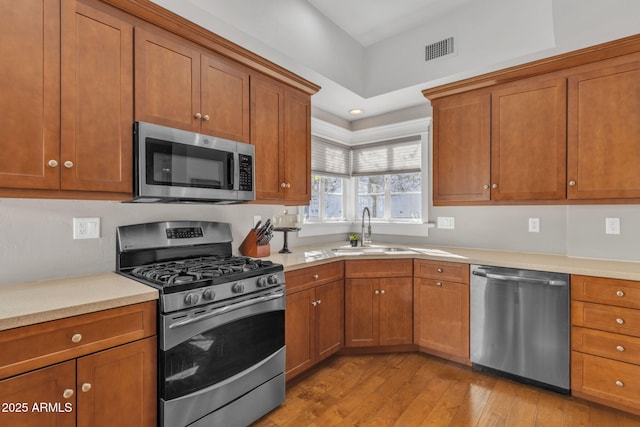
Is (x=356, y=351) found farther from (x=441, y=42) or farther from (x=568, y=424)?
(x=441, y=42)

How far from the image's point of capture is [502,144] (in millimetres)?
2734

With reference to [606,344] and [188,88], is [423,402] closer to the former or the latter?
[606,344]

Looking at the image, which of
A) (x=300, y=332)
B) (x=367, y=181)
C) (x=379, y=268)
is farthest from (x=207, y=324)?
(x=367, y=181)

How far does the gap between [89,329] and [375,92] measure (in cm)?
304

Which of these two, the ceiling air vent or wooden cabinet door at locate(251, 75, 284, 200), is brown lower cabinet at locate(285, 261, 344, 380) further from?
the ceiling air vent

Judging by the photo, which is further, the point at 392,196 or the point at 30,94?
the point at 392,196

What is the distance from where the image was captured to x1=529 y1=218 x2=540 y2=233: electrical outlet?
284 centimetres

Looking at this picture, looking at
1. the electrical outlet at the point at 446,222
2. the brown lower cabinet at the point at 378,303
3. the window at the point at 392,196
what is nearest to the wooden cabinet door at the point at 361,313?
the brown lower cabinet at the point at 378,303

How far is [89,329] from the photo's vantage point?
134cm

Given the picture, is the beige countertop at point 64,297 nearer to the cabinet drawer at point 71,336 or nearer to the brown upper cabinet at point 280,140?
the cabinet drawer at point 71,336

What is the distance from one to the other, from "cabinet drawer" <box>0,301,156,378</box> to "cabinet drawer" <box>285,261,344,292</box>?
3.24ft

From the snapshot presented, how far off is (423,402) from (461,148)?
2.13 m

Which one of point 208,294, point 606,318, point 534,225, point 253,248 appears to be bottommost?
point 606,318

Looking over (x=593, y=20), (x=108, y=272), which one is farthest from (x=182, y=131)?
(x=593, y=20)
